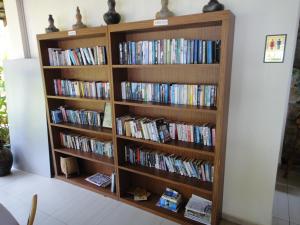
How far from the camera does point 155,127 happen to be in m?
1.98

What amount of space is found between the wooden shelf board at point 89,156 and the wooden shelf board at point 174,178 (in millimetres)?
199

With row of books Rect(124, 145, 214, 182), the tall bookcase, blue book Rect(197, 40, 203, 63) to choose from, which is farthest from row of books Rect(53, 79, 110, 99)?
blue book Rect(197, 40, 203, 63)

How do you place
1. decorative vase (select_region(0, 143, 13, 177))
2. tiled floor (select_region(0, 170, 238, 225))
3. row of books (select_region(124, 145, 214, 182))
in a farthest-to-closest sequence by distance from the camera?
decorative vase (select_region(0, 143, 13, 177))
tiled floor (select_region(0, 170, 238, 225))
row of books (select_region(124, 145, 214, 182))

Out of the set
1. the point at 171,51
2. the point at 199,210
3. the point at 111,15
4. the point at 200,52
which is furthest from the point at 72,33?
the point at 199,210

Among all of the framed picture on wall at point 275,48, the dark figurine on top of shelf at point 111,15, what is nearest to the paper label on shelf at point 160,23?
the dark figurine on top of shelf at point 111,15

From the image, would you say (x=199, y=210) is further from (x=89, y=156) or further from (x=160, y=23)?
(x=160, y=23)

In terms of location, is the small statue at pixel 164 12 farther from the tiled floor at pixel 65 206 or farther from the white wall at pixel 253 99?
the tiled floor at pixel 65 206

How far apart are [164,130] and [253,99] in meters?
0.80

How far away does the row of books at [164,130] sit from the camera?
1.86 metres

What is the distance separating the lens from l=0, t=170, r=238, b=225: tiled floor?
208 cm

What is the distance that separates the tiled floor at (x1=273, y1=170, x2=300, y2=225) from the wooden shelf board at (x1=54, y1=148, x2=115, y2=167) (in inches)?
69.6

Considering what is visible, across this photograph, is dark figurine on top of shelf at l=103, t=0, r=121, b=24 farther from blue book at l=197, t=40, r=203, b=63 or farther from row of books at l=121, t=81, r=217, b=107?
blue book at l=197, t=40, r=203, b=63

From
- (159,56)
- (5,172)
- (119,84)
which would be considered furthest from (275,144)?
(5,172)

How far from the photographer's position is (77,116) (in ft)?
8.48
